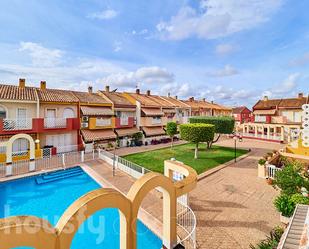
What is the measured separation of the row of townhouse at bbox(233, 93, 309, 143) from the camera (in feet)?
142

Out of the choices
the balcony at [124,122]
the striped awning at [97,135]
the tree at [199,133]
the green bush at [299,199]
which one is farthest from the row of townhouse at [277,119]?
the green bush at [299,199]

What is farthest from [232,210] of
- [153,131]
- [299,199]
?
[153,131]

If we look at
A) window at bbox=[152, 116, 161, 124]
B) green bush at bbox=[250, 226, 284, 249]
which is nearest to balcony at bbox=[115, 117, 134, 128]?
window at bbox=[152, 116, 161, 124]

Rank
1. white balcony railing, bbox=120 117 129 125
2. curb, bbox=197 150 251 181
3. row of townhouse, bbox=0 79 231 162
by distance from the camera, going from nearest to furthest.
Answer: curb, bbox=197 150 251 181
row of townhouse, bbox=0 79 231 162
white balcony railing, bbox=120 117 129 125

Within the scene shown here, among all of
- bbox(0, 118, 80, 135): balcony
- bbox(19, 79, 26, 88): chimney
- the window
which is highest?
bbox(19, 79, 26, 88): chimney

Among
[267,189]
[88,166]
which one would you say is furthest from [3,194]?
[267,189]

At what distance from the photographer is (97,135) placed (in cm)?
3231

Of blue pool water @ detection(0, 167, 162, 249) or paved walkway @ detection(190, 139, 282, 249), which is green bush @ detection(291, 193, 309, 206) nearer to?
paved walkway @ detection(190, 139, 282, 249)

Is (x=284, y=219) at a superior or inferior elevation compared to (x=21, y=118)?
inferior

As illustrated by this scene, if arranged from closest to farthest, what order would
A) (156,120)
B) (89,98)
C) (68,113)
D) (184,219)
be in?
(184,219), (68,113), (89,98), (156,120)

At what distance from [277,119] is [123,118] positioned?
3735cm

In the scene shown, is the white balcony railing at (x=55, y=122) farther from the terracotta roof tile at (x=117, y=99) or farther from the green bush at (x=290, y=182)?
the green bush at (x=290, y=182)

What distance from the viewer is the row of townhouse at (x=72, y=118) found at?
2600cm

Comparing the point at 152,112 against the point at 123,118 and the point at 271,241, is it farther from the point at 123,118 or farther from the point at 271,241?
the point at 271,241
